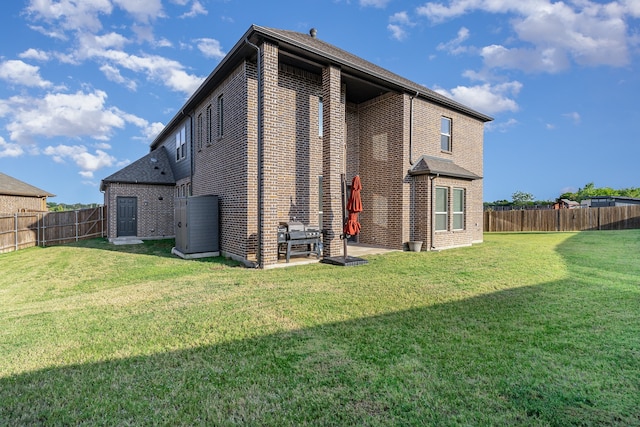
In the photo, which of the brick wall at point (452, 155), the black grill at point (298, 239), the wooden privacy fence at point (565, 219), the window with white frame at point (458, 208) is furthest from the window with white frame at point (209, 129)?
the wooden privacy fence at point (565, 219)

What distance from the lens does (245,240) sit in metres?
8.65

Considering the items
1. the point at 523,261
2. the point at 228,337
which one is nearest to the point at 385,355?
the point at 228,337

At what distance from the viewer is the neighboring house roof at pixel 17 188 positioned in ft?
65.9

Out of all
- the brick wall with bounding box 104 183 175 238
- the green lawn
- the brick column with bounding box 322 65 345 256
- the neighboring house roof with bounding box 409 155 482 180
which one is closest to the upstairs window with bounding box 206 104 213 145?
the brick column with bounding box 322 65 345 256

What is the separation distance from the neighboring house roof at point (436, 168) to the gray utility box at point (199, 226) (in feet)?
24.1

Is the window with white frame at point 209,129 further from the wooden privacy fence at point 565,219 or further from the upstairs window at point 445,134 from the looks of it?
the wooden privacy fence at point 565,219

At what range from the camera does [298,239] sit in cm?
879

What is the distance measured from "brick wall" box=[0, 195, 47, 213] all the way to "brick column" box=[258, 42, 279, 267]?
22.3 metres

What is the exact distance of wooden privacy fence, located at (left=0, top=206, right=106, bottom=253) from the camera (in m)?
14.0

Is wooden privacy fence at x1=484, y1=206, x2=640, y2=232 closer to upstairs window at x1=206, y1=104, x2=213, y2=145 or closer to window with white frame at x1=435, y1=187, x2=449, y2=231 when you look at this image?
window with white frame at x1=435, y1=187, x2=449, y2=231

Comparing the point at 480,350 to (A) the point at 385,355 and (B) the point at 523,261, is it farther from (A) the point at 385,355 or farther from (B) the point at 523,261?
(B) the point at 523,261

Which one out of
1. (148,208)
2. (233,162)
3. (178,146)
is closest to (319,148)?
(233,162)

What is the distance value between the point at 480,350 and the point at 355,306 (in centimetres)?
191

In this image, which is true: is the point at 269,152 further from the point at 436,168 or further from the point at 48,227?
the point at 48,227
